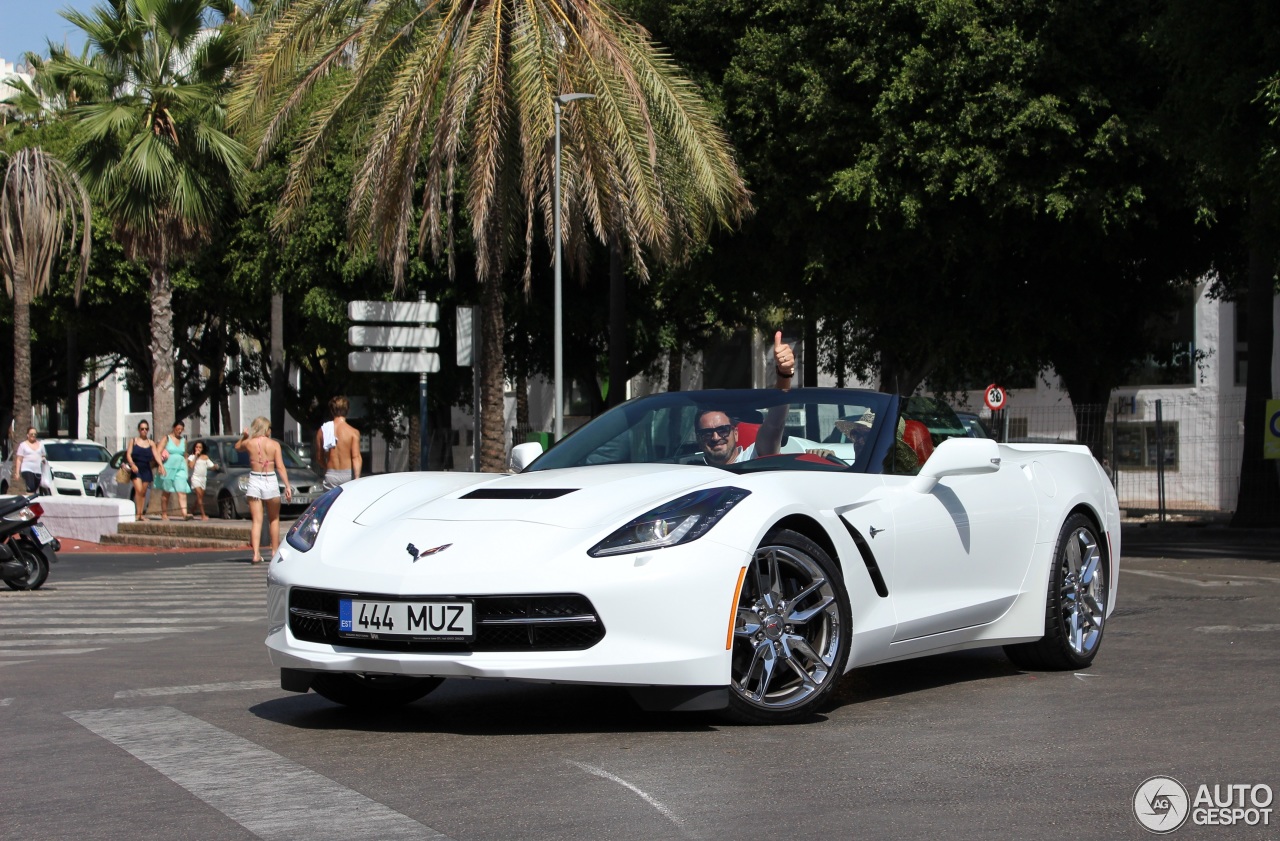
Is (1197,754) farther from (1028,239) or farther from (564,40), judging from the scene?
(1028,239)

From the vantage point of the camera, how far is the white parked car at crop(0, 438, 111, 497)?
3469cm

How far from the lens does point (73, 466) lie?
1383 inches

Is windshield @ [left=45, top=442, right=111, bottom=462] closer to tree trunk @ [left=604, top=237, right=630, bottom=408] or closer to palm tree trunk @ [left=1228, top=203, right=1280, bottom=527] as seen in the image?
tree trunk @ [left=604, top=237, right=630, bottom=408]

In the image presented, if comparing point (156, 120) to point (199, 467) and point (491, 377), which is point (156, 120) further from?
point (491, 377)

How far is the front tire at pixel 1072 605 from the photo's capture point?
25.0 ft

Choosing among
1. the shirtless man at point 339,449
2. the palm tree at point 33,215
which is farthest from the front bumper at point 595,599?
the palm tree at point 33,215

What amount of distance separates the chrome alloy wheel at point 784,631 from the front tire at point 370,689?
1264mm

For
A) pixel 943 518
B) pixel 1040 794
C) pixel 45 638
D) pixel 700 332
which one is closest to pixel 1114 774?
pixel 1040 794

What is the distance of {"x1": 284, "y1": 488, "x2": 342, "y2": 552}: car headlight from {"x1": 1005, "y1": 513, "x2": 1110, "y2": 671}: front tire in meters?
3.24

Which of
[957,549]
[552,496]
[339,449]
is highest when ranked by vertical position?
[552,496]

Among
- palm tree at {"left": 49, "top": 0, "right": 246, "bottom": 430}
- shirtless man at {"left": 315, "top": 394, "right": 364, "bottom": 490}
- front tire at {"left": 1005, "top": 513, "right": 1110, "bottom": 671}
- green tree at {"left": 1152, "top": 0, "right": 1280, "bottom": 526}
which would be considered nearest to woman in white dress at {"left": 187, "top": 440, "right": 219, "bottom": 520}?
palm tree at {"left": 49, "top": 0, "right": 246, "bottom": 430}

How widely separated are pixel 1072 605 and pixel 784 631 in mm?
2253

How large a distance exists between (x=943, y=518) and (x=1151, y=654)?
2115mm


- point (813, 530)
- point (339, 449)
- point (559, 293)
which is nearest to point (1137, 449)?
point (559, 293)
